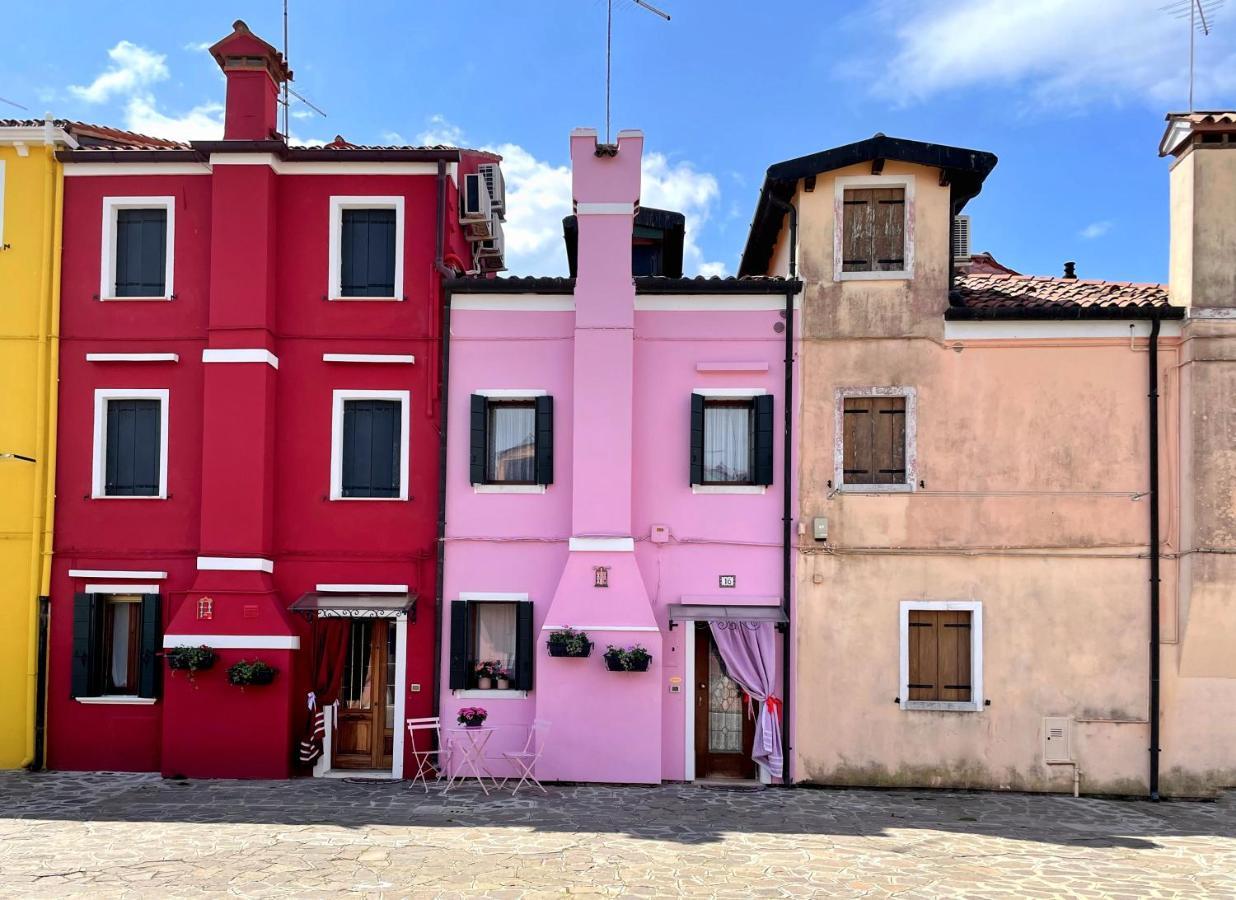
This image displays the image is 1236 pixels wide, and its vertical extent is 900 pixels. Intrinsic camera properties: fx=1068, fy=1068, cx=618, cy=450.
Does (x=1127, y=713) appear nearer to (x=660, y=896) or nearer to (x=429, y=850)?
(x=660, y=896)

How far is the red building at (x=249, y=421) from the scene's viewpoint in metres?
14.9

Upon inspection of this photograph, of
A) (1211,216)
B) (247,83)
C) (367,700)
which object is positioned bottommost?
(367,700)

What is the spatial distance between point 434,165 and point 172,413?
17.0 feet

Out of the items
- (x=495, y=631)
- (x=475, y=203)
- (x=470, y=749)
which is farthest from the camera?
(x=475, y=203)

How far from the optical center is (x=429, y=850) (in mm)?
11039

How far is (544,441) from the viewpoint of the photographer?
15.0 meters

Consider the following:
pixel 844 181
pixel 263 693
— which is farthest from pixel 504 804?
pixel 844 181

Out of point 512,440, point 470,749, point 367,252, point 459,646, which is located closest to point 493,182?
point 367,252

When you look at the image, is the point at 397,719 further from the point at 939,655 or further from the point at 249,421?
the point at 939,655

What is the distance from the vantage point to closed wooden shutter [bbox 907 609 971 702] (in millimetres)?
14578

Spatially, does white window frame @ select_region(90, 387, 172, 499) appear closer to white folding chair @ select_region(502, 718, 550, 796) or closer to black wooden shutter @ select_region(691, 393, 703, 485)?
white folding chair @ select_region(502, 718, 550, 796)

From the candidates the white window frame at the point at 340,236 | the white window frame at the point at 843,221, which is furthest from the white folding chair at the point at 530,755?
the white window frame at the point at 843,221

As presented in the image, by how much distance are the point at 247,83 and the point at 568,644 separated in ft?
30.3

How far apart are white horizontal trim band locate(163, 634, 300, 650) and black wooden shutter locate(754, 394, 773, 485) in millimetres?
6880
